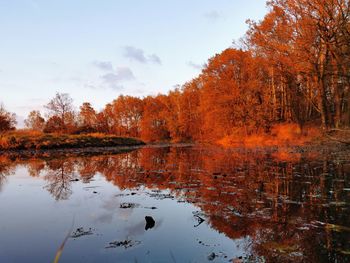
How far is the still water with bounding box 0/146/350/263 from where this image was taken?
3.76 metres

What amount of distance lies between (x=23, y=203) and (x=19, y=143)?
21887 millimetres

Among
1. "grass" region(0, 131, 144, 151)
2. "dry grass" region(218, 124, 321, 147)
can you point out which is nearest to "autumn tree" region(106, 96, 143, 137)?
"grass" region(0, 131, 144, 151)

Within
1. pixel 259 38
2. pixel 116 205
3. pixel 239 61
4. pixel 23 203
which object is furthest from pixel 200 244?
pixel 239 61

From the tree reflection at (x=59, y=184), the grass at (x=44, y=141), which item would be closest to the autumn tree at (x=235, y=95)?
the grass at (x=44, y=141)

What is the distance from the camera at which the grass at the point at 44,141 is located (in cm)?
2560

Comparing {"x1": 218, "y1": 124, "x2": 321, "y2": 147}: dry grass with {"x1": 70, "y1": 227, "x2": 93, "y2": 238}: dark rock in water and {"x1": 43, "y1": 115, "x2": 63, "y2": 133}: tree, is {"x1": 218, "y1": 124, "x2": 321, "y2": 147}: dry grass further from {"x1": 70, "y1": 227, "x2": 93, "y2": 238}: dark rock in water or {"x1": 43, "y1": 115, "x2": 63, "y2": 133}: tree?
{"x1": 43, "y1": 115, "x2": 63, "y2": 133}: tree

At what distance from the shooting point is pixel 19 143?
2594 centimetres

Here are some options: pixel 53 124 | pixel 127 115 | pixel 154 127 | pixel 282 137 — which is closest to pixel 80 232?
pixel 282 137

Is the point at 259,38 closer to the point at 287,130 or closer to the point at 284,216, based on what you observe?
the point at 287,130

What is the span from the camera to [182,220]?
5.35m

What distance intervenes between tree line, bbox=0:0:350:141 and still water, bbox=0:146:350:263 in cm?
681

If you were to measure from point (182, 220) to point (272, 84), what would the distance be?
31152 mm

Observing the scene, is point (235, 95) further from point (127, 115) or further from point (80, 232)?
point (127, 115)

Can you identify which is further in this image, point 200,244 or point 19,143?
point 19,143
